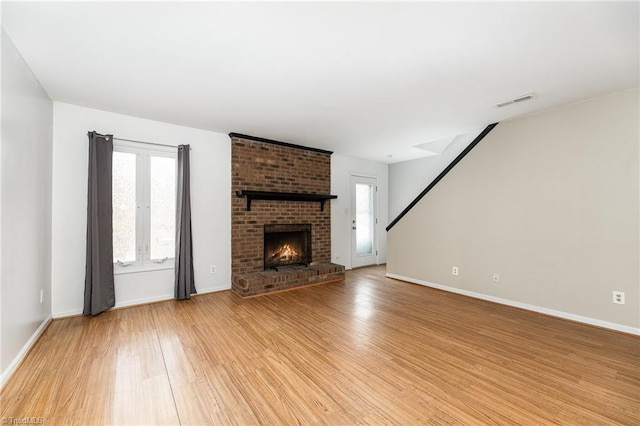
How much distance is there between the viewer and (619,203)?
2.79 metres

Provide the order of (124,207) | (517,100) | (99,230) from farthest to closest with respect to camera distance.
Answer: (124,207) → (99,230) → (517,100)

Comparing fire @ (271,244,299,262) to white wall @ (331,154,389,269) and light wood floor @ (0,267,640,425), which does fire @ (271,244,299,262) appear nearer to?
white wall @ (331,154,389,269)

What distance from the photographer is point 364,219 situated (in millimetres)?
6219

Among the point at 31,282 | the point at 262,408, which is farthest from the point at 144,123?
the point at 262,408

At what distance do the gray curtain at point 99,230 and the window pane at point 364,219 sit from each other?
4.41 metres

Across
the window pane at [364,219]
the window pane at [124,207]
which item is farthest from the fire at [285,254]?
the window pane at [124,207]

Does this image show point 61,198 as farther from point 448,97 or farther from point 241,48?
point 448,97

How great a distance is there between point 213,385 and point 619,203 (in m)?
4.20

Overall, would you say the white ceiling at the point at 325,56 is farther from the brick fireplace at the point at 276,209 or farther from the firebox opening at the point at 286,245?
the firebox opening at the point at 286,245

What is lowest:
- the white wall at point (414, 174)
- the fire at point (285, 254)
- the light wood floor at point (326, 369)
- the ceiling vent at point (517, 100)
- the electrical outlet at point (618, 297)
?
the light wood floor at point (326, 369)

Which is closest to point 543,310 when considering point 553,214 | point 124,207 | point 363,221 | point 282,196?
point 553,214

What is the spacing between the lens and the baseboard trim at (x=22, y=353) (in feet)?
6.17

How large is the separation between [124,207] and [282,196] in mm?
2185

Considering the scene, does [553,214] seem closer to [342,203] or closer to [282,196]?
[342,203]
